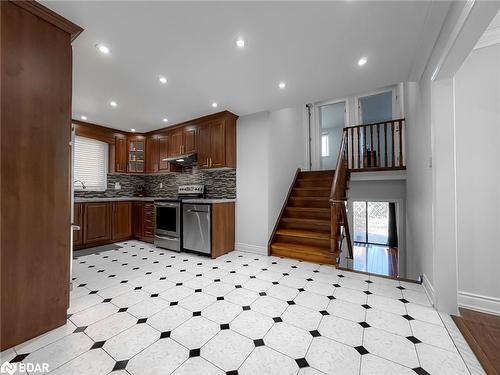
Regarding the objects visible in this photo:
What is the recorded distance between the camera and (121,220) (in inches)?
193

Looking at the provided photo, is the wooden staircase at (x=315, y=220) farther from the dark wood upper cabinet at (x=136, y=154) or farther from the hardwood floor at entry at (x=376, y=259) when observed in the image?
the dark wood upper cabinet at (x=136, y=154)

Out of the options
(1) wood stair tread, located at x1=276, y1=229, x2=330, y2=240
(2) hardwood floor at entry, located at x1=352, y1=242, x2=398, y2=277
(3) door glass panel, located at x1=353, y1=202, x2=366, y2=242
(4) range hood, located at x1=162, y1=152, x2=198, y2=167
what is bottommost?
(2) hardwood floor at entry, located at x1=352, y1=242, x2=398, y2=277

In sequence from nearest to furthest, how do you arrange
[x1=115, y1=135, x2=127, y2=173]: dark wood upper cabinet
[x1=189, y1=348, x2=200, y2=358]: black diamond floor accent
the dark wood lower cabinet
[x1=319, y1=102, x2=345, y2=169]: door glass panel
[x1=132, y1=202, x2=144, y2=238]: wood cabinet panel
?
[x1=189, y1=348, x2=200, y2=358]: black diamond floor accent, the dark wood lower cabinet, [x1=132, y1=202, x2=144, y2=238]: wood cabinet panel, [x1=115, y1=135, x2=127, y2=173]: dark wood upper cabinet, [x1=319, y1=102, x2=345, y2=169]: door glass panel

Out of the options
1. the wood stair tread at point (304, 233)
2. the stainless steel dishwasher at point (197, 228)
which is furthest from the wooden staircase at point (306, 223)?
the stainless steel dishwasher at point (197, 228)

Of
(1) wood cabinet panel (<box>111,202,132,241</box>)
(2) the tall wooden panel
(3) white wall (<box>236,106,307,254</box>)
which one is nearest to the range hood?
(3) white wall (<box>236,106,307,254</box>)

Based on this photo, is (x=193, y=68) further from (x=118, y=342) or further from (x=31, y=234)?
(x=118, y=342)

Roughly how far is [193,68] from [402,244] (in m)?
5.52

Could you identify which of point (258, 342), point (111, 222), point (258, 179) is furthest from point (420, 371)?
point (111, 222)

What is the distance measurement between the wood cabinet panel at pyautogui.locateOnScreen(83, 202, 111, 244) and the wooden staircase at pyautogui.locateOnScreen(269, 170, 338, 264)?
3574 mm

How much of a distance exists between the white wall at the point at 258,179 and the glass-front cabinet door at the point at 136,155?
109 inches

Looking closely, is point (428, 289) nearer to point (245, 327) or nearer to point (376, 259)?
point (245, 327)

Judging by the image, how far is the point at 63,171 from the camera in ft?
6.15

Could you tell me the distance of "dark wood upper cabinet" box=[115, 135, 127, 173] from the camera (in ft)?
16.8

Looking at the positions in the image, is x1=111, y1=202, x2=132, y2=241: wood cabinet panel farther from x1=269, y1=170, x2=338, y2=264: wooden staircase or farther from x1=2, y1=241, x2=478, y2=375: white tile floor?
x1=269, y1=170, x2=338, y2=264: wooden staircase
